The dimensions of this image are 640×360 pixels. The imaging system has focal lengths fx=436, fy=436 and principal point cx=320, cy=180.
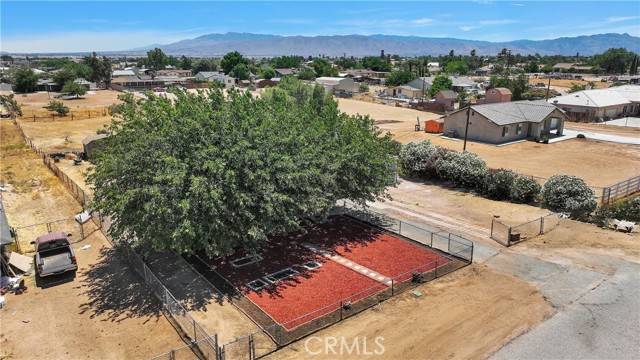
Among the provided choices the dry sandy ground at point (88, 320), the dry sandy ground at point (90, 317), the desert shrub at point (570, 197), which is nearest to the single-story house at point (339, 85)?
the desert shrub at point (570, 197)

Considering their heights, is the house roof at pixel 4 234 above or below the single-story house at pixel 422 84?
below

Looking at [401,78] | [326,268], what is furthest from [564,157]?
[401,78]

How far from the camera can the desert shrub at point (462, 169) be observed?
32.9 meters

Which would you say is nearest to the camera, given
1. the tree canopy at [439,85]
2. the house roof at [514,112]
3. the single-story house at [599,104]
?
the house roof at [514,112]

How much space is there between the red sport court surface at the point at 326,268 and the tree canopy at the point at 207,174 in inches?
77.6

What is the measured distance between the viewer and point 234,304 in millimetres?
17266

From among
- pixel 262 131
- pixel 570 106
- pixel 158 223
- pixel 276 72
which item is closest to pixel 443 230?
pixel 262 131

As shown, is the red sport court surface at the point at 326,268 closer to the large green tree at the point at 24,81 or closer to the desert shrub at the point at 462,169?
the desert shrub at the point at 462,169

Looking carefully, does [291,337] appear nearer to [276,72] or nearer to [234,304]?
Result: [234,304]

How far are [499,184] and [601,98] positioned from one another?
50.2 meters

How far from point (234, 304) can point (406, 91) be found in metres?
93.4

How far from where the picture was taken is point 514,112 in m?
53.3

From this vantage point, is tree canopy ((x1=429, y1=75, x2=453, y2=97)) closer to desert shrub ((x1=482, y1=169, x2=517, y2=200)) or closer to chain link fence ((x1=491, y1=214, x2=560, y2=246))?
desert shrub ((x1=482, y1=169, x2=517, y2=200))

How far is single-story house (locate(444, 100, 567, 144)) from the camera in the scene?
50.3 m
